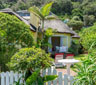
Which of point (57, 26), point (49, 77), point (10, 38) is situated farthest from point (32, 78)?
point (57, 26)

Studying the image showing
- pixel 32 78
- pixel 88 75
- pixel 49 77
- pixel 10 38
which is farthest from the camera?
pixel 10 38

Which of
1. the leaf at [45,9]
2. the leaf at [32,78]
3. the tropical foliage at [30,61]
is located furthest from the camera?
the leaf at [45,9]

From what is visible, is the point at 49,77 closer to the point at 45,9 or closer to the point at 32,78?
the point at 32,78

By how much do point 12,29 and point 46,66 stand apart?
11.2 ft

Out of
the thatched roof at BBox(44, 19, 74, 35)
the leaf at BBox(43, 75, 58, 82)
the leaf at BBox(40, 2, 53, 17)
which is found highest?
the leaf at BBox(40, 2, 53, 17)

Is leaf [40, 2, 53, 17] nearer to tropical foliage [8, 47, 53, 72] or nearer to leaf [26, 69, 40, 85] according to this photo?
tropical foliage [8, 47, 53, 72]

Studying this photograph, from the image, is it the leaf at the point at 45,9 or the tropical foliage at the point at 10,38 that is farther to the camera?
the leaf at the point at 45,9

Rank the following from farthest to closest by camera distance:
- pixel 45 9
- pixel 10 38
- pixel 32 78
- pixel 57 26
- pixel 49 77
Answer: pixel 57 26 → pixel 45 9 → pixel 10 38 → pixel 49 77 → pixel 32 78

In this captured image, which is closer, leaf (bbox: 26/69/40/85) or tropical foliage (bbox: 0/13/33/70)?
leaf (bbox: 26/69/40/85)

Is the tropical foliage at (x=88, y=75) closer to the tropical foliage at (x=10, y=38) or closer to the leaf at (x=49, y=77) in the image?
the leaf at (x=49, y=77)

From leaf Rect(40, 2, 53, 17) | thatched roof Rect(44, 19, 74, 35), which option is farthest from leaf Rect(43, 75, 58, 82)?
thatched roof Rect(44, 19, 74, 35)

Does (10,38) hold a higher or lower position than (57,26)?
higher

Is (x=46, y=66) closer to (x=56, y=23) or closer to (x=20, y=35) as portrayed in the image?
(x=20, y=35)

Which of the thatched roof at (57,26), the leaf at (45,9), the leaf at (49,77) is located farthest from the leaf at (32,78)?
the thatched roof at (57,26)
